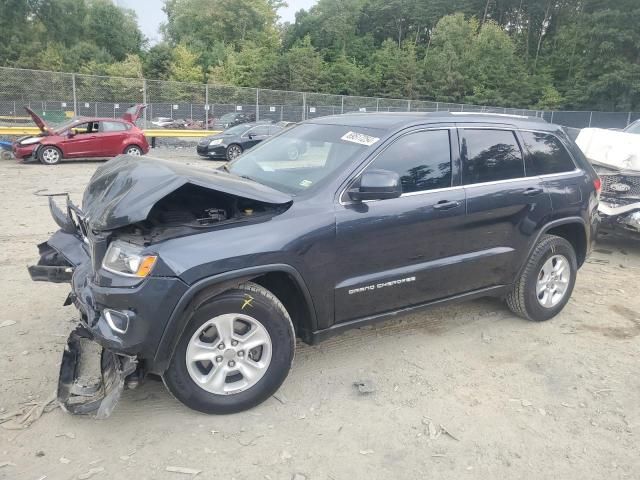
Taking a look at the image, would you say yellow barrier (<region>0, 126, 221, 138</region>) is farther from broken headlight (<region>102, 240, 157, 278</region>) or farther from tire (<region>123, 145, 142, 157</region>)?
broken headlight (<region>102, 240, 157, 278</region>)

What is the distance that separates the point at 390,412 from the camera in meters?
3.30

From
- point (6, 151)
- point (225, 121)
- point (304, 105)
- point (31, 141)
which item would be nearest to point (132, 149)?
point (31, 141)

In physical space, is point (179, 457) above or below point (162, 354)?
Result: below

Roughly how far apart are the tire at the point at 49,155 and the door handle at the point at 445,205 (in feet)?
45.4

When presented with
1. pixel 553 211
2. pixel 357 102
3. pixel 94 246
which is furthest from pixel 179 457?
pixel 357 102

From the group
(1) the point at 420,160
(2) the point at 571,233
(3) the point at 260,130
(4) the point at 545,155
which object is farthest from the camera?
(3) the point at 260,130

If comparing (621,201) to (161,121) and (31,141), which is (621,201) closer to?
(31,141)

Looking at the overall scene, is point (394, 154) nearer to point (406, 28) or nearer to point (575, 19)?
point (575, 19)

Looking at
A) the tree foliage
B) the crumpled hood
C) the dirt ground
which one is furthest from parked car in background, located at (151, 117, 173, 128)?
the tree foliage

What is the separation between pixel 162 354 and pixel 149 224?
760mm

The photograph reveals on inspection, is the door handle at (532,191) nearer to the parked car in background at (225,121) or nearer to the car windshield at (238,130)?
the car windshield at (238,130)

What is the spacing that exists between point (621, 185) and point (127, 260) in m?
6.53

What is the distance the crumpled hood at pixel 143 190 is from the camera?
2.85 m

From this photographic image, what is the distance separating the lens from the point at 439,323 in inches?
184
